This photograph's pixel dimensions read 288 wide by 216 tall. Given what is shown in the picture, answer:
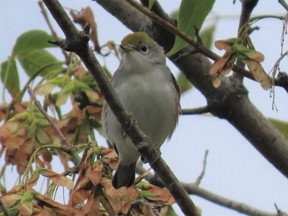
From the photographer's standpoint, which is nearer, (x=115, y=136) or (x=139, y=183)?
(x=139, y=183)

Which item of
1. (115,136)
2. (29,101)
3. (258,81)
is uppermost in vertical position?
(258,81)

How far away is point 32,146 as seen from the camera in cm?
383

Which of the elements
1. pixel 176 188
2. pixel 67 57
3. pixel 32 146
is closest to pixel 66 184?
pixel 176 188

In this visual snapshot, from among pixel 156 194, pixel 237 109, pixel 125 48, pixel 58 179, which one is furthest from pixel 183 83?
pixel 58 179

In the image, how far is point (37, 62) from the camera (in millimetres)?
4754

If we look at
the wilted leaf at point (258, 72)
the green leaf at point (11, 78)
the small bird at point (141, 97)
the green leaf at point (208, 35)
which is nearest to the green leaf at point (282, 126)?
the green leaf at point (208, 35)

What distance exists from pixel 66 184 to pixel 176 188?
1.46 feet

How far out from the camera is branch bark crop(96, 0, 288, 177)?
3.80 meters

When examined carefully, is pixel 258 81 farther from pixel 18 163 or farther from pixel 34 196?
pixel 18 163

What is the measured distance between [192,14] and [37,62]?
1.93m

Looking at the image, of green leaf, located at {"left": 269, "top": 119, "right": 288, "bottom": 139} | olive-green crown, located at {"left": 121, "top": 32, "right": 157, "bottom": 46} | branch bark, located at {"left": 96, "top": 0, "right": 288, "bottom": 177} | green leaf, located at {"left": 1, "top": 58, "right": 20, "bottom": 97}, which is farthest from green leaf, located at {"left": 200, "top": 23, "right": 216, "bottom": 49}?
green leaf, located at {"left": 1, "top": 58, "right": 20, "bottom": 97}

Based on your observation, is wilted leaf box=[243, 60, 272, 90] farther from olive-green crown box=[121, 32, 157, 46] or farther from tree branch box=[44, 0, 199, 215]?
olive-green crown box=[121, 32, 157, 46]

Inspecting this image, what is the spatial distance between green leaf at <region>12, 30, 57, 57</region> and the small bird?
1.43ft

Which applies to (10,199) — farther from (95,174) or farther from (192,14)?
(192,14)
